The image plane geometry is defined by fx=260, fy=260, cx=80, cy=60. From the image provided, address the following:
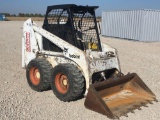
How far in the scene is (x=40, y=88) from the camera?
20.5 feet

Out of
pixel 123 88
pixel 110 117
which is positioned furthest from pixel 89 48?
pixel 110 117

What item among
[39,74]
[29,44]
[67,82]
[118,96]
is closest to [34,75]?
[39,74]

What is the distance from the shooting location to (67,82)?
5.58 m

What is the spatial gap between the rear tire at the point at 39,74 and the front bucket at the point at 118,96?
1.35 m

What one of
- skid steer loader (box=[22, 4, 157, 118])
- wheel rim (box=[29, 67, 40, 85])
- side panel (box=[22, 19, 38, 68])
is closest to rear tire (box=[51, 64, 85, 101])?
skid steer loader (box=[22, 4, 157, 118])

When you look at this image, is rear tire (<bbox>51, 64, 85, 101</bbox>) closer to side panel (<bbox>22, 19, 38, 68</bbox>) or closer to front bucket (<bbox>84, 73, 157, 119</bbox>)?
front bucket (<bbox>84, 73, 157, 119</bbox>)

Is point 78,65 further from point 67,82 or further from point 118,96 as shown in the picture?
point 118,96

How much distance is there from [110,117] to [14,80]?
3494 millimetres

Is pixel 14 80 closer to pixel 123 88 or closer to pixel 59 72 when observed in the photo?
pixel 59 72

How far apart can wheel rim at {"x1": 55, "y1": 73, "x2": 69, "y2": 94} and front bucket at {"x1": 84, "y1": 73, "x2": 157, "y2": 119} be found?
72cm

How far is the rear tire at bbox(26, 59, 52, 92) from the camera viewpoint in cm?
612

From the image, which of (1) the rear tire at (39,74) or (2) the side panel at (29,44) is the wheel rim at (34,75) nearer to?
(1) the rear tire at (39,74)

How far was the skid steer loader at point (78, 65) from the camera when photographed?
535 cm

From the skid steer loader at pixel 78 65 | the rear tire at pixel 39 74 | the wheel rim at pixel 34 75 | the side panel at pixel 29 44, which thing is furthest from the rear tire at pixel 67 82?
the side panel at pixel 29 44
